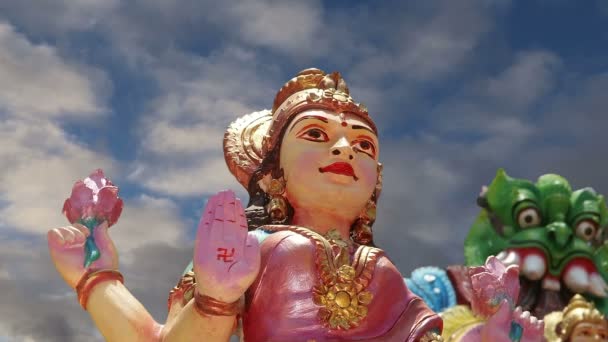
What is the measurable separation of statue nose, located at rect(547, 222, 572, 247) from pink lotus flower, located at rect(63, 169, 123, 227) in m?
6.65

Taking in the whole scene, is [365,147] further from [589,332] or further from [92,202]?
[589,332]

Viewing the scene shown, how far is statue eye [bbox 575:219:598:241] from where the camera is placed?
29.1 ft

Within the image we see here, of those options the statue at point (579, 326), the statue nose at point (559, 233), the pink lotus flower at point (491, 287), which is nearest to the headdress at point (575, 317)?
the statue at point (579, 326)

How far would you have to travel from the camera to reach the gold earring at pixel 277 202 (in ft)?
10.8

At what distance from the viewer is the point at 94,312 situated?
2857mm

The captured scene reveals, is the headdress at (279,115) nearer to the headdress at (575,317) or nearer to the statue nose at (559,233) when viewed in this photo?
the headdress at (575,317)

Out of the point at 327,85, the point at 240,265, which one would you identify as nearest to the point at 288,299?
the point at 240,265

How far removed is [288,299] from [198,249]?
0.45 m

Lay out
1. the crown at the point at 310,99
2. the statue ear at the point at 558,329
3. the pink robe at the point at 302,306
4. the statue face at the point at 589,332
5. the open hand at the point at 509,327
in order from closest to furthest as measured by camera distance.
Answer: the pink robe at the point at 302,306
the open hand at the point at 509,327
the crown at the point at 310,99
the statue face at the point at 589,332
the statue ear at the point at 558,329

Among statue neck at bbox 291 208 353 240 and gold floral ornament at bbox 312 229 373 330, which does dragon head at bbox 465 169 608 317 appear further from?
gold floral ornament at bbox 312 229 373 330

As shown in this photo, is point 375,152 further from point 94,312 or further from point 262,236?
point 94,312

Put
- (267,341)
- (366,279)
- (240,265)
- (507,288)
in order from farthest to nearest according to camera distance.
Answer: (507,288)
(366,279)
(267,341)
(240,265)

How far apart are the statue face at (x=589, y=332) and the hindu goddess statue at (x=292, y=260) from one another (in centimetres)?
426

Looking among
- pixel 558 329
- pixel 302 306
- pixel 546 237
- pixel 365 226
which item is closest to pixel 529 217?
pixel 546 237
